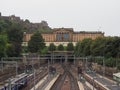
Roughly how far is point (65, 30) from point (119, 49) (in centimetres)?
10770

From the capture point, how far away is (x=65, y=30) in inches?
7215

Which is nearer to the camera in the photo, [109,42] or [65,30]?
[109,42]

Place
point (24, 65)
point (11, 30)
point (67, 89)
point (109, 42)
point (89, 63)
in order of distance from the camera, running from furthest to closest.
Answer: point (11, 30), point (89, 63), point (24, 65), point (109, 42), point (67, 89)

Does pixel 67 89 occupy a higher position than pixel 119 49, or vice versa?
pixel 119 49

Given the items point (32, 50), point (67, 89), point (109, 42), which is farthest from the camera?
point (32, 50)

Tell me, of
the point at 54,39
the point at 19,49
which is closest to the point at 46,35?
the point at 54,39

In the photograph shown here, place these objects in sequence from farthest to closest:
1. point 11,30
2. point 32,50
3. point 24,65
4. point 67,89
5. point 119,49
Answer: point 32,50 → point 11,30 → point 24,65 → point 119,49 → point 67,89

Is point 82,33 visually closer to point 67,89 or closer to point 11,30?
point 11,30

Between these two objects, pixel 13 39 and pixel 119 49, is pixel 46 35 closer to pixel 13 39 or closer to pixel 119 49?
pixel 13 39

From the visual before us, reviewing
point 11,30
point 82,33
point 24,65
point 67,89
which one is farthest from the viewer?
point 82,33

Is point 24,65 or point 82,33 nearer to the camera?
point 24,65

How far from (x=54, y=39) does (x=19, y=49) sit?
88335 millimetres

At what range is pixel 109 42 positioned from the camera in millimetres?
81625

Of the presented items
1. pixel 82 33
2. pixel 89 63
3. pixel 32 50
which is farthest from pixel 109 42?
pixel 82 33
